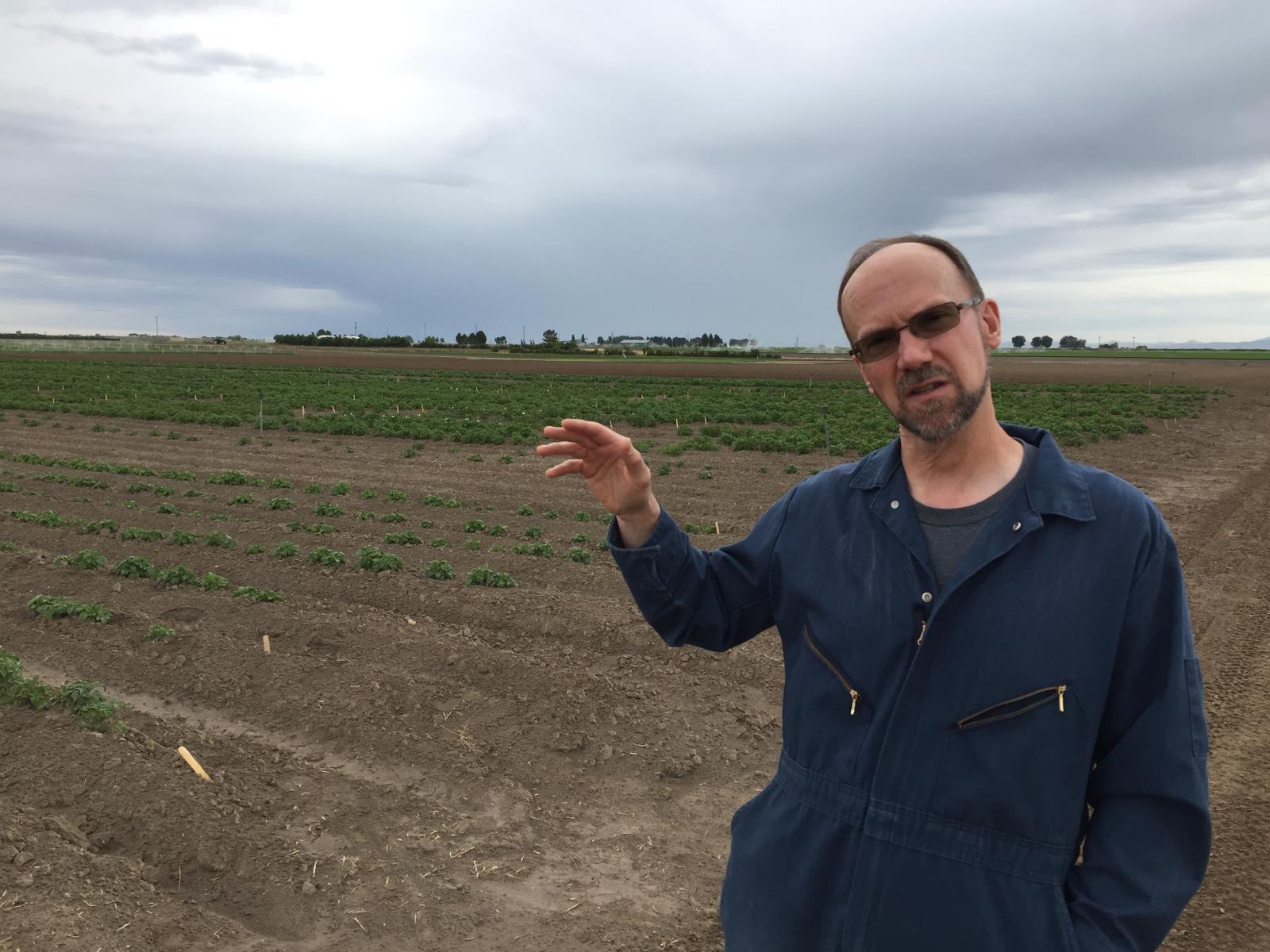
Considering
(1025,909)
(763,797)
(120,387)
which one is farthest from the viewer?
(120,387)

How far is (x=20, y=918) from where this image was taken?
12.7ft

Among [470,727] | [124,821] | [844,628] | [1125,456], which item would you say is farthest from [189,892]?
[1125,456]

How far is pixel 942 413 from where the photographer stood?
192cm

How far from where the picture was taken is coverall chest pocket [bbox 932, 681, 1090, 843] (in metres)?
1.69

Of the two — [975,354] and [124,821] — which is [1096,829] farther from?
[124,821]

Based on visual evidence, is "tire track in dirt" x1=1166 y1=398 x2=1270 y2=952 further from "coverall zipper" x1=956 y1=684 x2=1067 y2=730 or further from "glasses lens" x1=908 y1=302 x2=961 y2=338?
"glasses lens" x1=908 y1=302 x2=961 y2=338

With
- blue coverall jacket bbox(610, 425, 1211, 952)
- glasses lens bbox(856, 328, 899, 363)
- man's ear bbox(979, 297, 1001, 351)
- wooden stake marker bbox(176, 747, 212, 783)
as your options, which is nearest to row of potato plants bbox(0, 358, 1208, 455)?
wooden stake marker bbox(176, 747, 212, 783)

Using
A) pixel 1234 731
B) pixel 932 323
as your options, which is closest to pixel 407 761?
pixel 932 323

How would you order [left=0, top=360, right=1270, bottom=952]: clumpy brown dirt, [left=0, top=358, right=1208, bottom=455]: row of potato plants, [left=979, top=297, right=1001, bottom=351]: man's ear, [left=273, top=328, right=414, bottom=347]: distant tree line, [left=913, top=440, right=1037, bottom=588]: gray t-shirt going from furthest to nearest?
1. [left=273, top=328, right=414, bottom=347]: distant tree line
2. [left=0, top=358, right=1208, bottom=455]: row of potato plants
3. [left=0, top=360, right=1270, bottom=952]: clumpy brown dirt
4. [left=979, top=297, right=1001, bottom=351]: man's ear
5. [left=913, top=440, right=1037, bottom=588]: gray t-shirt

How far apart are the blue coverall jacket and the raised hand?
550 mm

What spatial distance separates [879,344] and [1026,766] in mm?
902

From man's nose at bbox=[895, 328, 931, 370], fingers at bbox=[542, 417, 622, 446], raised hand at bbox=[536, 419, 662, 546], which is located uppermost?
man's nose at bbox=[895, 328, 931, 370]

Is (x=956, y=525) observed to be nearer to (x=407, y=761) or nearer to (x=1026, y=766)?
(x=1026, y=766)

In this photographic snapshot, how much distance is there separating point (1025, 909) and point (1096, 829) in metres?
0.21
